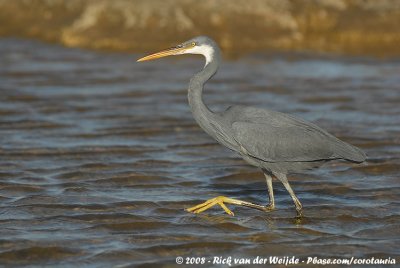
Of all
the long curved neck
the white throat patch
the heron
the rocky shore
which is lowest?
the heron

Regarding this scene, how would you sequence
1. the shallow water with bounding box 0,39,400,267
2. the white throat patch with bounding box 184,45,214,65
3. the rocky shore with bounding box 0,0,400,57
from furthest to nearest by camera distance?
the rocky shore with bounding box 0,0,400,57 < the white throat patch with bounding box 184,45,214,65 < the shallow water with bounding box 0,39,400,267

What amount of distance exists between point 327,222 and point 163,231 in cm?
166

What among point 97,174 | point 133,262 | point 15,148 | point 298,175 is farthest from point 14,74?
point 133,262

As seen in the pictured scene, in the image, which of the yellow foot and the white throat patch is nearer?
the yellow foot

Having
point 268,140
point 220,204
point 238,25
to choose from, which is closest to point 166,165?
point 220,204

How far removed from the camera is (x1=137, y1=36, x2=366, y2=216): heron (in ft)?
29.2

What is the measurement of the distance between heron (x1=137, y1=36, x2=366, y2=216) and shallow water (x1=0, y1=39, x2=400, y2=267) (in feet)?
1.42

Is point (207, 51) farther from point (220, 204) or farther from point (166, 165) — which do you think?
point (166, 165)

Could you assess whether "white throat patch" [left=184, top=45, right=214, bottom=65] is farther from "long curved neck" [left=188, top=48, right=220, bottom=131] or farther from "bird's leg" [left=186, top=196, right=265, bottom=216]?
"bird's leg" [left=186, top=196, right=265, bottom=216]

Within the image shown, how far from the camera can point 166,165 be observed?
11297 millimetres

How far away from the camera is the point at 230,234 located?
8.35m

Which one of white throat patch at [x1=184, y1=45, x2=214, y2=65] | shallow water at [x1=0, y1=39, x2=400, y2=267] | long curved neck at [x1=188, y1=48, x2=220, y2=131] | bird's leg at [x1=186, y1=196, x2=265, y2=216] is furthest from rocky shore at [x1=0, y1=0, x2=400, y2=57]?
bird's leg at [x1=186, y1=196, x2=265, y2=216]

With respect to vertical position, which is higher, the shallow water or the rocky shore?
the rocky shore

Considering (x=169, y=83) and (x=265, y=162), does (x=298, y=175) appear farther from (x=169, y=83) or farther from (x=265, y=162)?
(x=169, y=83)
